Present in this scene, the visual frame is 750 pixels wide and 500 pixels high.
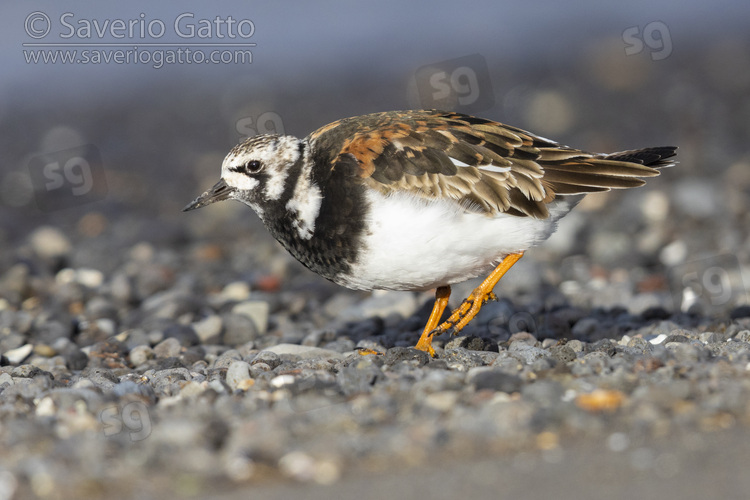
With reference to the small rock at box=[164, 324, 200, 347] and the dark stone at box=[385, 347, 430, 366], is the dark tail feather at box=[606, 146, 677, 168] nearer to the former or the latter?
the dark stone at box=[385, 347, 430, 366]

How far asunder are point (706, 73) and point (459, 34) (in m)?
5.77

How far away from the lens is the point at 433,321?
508cm

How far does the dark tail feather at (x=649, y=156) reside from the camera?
5.01m

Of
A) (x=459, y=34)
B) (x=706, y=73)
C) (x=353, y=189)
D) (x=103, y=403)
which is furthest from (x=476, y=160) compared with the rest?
(x=459, y=34)

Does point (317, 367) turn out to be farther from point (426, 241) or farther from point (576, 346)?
point (576, 346)

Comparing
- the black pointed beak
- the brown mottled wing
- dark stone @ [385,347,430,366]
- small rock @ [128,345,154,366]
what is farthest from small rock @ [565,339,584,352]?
small rock @ [128,345,154,366]

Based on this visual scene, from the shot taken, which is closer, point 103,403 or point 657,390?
point 657,390

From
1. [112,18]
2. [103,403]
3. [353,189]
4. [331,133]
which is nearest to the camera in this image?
[103,403]

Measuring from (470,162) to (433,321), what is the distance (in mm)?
1014

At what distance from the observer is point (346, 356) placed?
488 cm

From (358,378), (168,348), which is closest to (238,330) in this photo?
(168,348)

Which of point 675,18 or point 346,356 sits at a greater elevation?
point 675,18

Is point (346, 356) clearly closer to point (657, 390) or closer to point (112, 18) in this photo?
point (657, 390)

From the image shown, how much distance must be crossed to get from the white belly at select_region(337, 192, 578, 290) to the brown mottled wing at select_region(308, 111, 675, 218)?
0.23 feet
